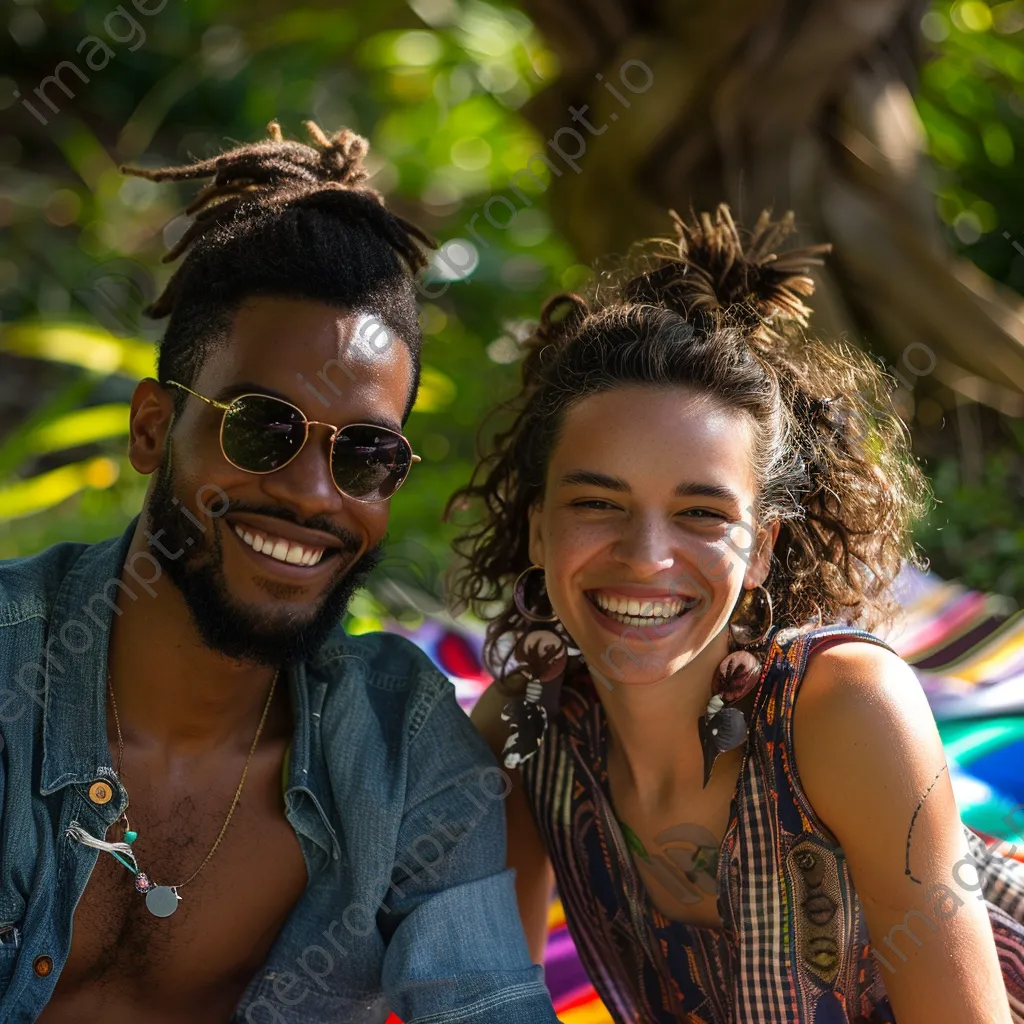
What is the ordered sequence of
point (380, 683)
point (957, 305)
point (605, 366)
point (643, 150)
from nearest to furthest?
point (605, 366) < point (380, 683) < point (643, 150) < point (957, 305)

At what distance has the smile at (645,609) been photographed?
2148mm

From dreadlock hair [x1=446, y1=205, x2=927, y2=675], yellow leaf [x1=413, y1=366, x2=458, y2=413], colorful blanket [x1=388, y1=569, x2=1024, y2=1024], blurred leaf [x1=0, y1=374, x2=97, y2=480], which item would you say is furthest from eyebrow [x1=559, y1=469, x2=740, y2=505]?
blurred leaf [x1=0, y1=374, x2=97, y2=480]

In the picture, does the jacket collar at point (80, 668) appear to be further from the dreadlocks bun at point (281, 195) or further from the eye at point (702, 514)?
the eye at point (702, 514)

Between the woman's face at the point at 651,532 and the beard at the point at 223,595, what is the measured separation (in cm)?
42

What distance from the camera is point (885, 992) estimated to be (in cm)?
227

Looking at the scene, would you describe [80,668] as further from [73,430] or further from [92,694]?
[73,430]

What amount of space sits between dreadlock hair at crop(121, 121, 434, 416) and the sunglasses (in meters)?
0.20

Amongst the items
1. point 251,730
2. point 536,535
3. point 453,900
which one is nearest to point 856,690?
point 536,535

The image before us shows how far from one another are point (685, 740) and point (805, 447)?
2.11ft

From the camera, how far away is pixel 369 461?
221cm

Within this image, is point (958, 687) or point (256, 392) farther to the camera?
point (958, 687)

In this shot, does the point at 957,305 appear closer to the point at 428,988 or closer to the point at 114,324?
the point at 428,988

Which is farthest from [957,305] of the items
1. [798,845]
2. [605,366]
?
[798,845]

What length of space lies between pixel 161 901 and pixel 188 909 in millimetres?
A: 61
